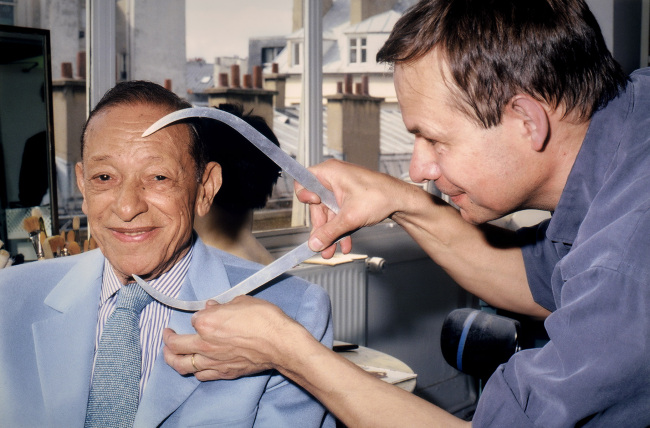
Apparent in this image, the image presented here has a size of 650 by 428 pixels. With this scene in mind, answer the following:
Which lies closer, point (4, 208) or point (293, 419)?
point (293, 419)

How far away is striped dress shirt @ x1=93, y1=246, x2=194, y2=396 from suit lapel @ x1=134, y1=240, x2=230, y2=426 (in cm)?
2

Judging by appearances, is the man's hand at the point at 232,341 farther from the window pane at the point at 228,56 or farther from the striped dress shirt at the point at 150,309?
the window pane at the point at 228,56

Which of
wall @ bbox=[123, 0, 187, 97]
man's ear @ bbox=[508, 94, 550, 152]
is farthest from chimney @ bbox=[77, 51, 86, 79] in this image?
man's ear @ bbox=[508, 94, 550, 152]

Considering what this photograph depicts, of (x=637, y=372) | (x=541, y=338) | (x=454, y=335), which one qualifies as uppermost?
(x=637, y=372)

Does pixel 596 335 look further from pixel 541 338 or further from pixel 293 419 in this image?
pixel 541 338

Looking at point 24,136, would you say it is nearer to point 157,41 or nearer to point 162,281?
point 157,41

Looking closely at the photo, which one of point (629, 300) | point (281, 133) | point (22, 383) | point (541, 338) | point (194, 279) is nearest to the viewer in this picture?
point (629, 300)

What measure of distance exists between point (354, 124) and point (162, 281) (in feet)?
9.88

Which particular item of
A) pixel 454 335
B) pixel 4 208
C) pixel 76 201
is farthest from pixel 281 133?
pixel 454 335

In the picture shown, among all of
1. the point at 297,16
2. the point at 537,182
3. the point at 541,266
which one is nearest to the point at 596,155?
the point at 537,182

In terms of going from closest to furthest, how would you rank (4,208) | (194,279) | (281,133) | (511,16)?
(511,16) < (194,279) < (4,208) < (281,133)

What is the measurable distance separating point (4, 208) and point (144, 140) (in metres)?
1.39

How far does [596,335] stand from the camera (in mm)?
1035

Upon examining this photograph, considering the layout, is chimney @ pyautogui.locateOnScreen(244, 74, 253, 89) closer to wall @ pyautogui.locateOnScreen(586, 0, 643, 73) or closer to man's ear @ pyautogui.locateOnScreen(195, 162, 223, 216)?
man's ear @ pyautogui.locateOnScreen(195, 162, 223, 216)
